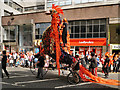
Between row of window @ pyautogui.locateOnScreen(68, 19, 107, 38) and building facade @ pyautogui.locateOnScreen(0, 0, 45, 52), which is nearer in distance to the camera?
row of window @ pyautogui.locateOnScreen(68, 19, 107, 38)

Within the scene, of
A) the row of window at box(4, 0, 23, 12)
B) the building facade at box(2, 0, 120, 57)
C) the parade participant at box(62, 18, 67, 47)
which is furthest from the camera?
the row of window at box(4, 0, 23, 12)

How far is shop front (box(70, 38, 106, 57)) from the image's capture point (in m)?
21.2

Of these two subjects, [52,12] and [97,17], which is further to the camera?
[97,17]

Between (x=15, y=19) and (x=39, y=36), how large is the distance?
6.76 meters

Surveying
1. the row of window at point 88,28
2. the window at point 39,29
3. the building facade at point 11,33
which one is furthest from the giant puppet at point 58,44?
the building facade at point 11,33

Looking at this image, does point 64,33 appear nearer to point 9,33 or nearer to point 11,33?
point 11,33

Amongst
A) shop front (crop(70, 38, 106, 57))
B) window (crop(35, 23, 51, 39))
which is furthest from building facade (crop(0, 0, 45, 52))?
shop front (crop(70, 38, 106, 57))

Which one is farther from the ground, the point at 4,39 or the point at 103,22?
the point at 103,22

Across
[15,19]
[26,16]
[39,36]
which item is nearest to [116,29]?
[39,36]

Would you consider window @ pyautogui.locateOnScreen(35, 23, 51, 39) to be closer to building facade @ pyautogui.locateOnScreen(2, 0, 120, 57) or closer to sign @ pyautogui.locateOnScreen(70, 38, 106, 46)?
building facade @ pyautogui.locateOnScreen(2, 0, 120, 57)

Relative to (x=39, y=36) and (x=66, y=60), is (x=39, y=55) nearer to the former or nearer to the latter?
(x=66, y=60)

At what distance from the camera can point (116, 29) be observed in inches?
867

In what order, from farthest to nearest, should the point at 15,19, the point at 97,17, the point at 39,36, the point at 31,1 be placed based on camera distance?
the point at 31,1
the point at 15,19
the point at 39,36
the point at 97,17

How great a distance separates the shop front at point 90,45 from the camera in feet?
69.7
